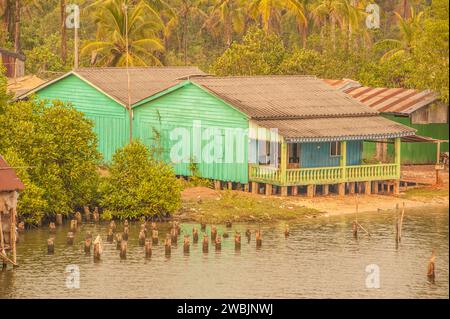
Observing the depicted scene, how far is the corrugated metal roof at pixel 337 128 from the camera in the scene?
59688 millimetres

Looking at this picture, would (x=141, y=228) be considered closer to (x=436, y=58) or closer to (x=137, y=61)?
(x=436, y=58)

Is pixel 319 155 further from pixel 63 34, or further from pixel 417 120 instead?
pixel 63 34

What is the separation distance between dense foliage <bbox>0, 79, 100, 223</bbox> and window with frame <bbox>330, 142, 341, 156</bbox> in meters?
12.1

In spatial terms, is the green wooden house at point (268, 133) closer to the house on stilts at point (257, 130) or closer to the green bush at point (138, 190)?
the house on stilts at point (257, 130)

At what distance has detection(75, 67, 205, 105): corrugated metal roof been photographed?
68062 millimetres

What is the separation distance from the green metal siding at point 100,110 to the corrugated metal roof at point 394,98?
13.6m

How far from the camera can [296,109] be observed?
62.9 m

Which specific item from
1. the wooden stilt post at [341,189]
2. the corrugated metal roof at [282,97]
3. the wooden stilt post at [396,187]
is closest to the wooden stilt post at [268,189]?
the corrugated metal roof at [282,97]

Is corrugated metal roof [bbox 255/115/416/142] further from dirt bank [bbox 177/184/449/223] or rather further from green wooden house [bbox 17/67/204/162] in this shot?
green wooden house [bbox 17/67/204/162]

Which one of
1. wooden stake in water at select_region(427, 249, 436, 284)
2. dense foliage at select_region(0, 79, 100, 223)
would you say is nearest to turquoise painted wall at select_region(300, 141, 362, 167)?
dense foliage at select_region(0, 79, 100, 223)

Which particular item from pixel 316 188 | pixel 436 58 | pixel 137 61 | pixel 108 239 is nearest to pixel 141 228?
pixel 108 239

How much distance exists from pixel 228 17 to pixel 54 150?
164 ft

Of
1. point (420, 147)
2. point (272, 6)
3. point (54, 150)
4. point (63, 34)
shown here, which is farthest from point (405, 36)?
point (54, 150)

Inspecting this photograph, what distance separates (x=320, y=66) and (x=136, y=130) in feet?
76.0
